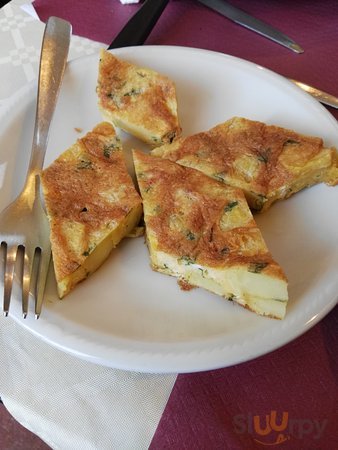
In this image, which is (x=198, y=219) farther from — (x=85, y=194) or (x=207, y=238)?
(x=85, y=194)

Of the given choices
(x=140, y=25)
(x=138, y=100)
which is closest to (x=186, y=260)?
(x=138, y=100)

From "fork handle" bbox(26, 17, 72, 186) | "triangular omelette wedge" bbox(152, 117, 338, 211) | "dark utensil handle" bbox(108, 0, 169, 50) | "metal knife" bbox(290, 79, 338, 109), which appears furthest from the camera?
"dark utensil handle" bbox(108, 0, 169, 50)

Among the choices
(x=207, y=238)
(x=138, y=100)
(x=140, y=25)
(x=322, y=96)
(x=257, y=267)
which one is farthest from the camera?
(x=140, y=25)

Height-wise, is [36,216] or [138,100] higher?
[138,100]

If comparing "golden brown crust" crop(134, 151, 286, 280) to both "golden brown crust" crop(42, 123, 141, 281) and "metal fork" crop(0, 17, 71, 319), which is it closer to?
"golden brown crust" crop(42, 123, 141, 281)

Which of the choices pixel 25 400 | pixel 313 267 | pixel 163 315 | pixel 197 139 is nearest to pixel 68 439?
pixel 25 400

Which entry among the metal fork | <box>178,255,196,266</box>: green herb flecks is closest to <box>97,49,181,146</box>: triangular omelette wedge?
the metal fork
